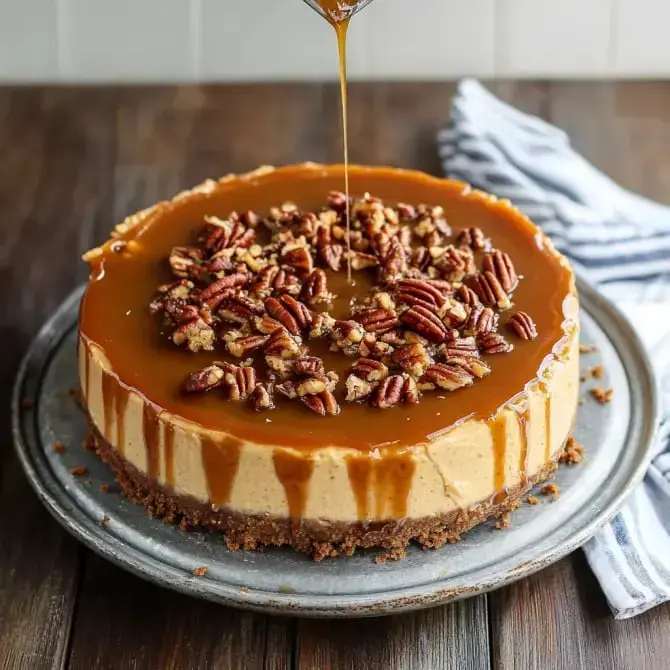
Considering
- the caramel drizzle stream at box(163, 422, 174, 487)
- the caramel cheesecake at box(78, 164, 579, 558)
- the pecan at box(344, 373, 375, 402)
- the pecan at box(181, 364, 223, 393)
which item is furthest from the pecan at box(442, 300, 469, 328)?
the caramel drizzle stream at box(163, 422, 174, 487)

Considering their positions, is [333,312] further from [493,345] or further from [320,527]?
[320,527]

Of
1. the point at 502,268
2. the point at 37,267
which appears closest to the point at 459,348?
the point at 502,268

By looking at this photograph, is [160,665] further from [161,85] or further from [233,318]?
[161,85]

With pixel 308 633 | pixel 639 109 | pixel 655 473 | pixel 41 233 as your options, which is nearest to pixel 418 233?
pixel 655 473

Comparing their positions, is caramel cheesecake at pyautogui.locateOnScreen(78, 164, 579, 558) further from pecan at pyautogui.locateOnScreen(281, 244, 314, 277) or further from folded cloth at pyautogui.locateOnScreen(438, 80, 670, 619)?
folded cloth at pyautogui.locateOnScreen(438, 80, 670, 619)

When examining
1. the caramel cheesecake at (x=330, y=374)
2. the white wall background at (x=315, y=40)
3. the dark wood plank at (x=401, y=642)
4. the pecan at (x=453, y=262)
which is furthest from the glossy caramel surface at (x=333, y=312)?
the white wall background at (x=315, y=40)

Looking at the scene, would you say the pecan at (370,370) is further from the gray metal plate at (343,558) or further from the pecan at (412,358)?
the gray metal plate at (343,558)
